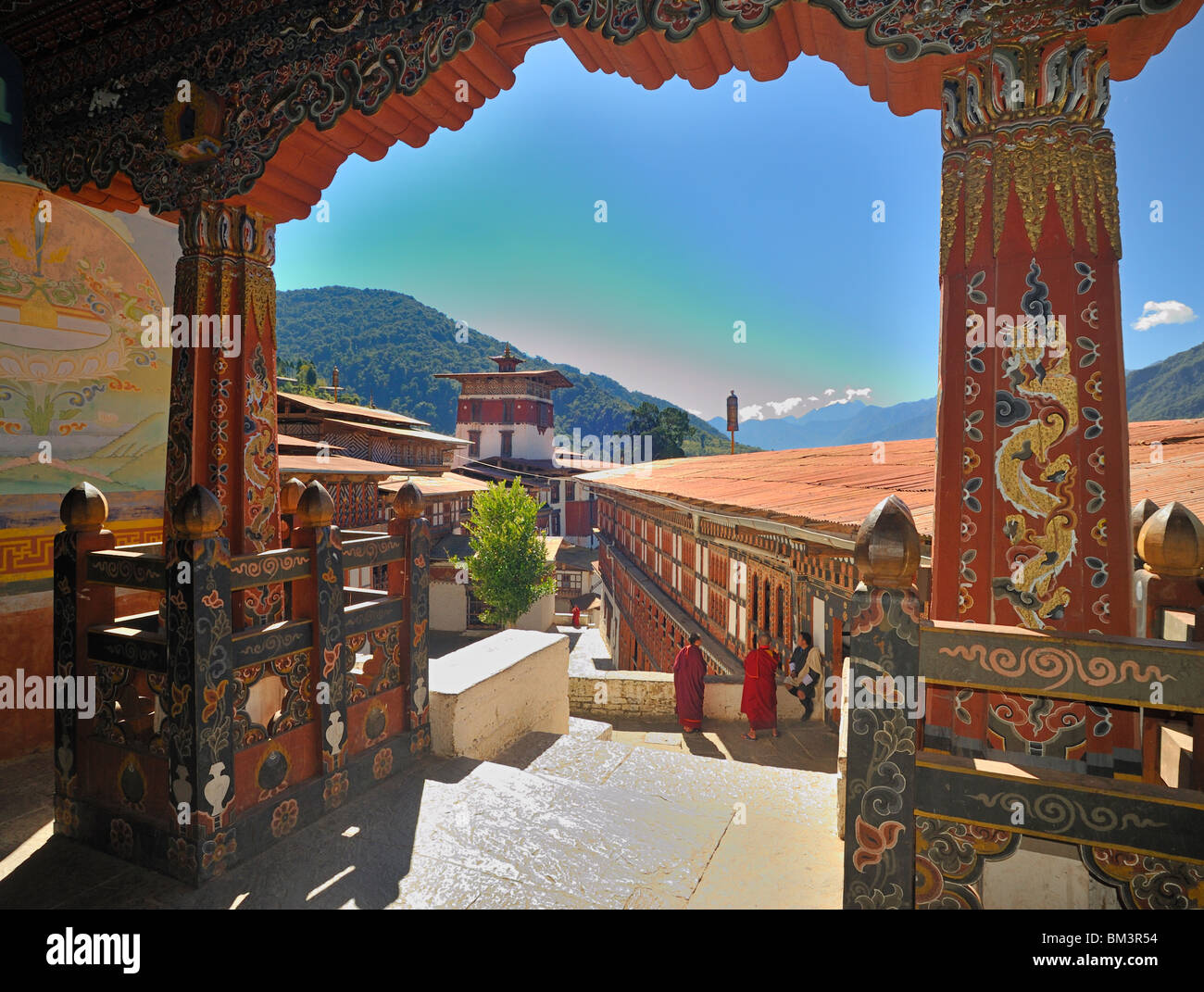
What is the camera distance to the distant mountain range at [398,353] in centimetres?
9344

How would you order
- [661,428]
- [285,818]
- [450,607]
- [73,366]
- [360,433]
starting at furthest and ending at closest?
[661,428] < [360,433] < [450,607] < [73,366] < [285,818]

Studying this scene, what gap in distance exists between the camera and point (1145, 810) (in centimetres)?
179

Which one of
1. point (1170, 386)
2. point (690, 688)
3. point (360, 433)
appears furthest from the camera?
point (1170, 386)

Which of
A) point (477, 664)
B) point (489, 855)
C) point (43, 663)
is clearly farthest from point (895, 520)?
point (43, 663)

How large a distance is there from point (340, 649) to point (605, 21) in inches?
147

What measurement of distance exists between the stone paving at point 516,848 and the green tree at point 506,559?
49.5 ft

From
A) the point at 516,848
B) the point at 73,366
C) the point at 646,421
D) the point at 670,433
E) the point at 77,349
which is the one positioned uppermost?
the point at 646,421

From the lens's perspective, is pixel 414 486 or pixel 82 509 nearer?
pixel 82 509

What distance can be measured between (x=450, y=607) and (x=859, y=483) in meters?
16.5

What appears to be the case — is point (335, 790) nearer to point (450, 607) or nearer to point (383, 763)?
point (383, 763)

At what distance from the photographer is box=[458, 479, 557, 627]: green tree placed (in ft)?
64.0

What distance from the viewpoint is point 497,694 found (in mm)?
4898

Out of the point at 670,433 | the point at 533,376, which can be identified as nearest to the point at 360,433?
the point at 533,376
